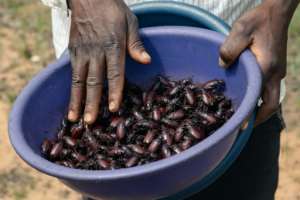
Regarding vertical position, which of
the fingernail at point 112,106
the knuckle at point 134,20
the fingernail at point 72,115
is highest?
the knuckle at point 134,20

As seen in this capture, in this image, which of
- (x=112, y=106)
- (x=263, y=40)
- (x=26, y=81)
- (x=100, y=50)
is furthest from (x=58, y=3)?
(x=26, y=81)

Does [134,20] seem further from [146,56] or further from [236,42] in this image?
[236,42]

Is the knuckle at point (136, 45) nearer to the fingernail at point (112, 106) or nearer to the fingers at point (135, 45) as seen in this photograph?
the fingers at point (135, 45)

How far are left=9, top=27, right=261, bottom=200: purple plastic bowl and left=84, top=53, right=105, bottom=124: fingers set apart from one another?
5.4 inches

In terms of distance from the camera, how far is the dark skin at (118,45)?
75.9 inches

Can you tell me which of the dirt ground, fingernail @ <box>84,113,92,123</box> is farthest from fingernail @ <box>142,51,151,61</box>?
the dirt ground

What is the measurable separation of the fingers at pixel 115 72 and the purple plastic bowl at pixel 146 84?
144 millimetres

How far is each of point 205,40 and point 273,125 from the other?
570 millimetres

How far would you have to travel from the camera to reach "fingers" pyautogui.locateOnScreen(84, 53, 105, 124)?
1948 millimetres

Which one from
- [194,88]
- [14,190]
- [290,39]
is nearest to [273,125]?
[194,88]

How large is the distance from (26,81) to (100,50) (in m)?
2.44

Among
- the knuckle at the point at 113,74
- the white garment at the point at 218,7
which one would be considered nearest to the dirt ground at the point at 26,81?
the white garment at the point at 218,7

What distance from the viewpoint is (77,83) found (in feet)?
6.51

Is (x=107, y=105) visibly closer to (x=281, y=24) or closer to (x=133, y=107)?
(x=133, y=107)
